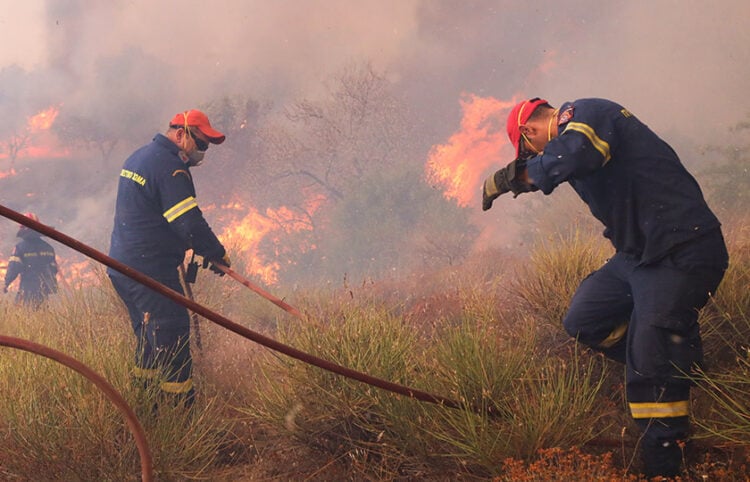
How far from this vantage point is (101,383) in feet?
7.41

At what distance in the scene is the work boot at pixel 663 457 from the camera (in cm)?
247

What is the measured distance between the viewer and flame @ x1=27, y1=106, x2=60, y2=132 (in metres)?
36.9

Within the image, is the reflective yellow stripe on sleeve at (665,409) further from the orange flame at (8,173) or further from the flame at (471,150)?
the orange flame at (8,173)

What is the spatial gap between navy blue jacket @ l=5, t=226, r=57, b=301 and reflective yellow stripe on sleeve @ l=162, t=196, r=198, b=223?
7.31 metres

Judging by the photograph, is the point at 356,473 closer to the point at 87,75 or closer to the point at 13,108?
the point at 87,75

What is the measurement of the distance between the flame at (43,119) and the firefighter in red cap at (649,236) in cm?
4075

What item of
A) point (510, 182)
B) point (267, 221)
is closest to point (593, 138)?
point (510, 182)

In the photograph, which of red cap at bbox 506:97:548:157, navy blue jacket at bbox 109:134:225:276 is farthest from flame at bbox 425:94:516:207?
red cap at bbox 506:97:548:157

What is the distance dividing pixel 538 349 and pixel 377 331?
61.6 inches

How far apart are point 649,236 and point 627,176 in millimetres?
312

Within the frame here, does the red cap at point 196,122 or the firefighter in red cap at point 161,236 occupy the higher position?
the red cap at point 196,122

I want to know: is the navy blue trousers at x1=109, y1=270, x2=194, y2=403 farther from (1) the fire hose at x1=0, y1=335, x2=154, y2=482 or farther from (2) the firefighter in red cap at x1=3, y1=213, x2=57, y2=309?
(2) the firefighter in red cap at x1=3, y1=213, x2=57, y2=309

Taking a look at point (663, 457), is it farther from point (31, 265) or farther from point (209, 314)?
point (31, 265)

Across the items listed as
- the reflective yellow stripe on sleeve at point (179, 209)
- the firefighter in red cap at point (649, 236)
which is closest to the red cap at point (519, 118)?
the firefighter in red cap at point (649, 236)
